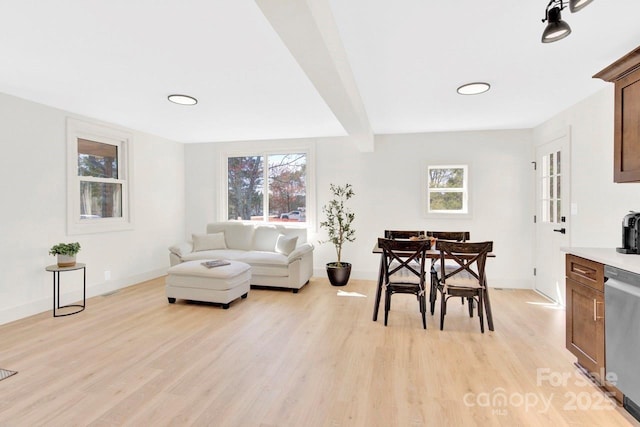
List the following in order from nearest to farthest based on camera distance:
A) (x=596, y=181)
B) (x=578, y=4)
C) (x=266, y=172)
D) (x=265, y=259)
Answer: (x=578, y=4) < (x=596, y=181) < (x=265, y=259) < (x=266, y=172)

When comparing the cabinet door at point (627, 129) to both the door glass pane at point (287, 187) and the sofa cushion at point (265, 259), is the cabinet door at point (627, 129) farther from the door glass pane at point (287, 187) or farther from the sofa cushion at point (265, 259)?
the door glass pane at point (287, 187)

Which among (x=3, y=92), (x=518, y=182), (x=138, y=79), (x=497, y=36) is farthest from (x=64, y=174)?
(x=518, y=182)

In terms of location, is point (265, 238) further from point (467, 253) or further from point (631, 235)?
point (631, 235)

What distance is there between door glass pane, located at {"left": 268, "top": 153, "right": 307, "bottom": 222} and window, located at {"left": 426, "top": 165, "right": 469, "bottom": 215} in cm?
213

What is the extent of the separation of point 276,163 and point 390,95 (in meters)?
2.95

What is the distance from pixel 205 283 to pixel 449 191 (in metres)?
3.87

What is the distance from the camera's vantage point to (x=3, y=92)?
3332 mm

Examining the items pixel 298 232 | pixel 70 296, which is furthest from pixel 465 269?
pixel 70 296

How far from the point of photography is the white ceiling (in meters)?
1.88

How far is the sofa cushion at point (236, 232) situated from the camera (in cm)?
535

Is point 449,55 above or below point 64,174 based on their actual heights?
above

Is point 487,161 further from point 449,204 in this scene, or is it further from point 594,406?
point 594,406

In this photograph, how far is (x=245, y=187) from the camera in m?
6.00

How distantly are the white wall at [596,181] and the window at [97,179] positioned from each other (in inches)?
234
